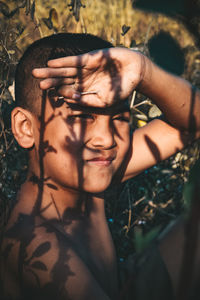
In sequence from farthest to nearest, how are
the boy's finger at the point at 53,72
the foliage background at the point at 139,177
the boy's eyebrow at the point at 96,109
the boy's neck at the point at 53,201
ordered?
the foliage background at the point at 139,177 → the boy's neck at the point at 53,201 → the boy's eyebrow at the point at 96,109 → the boy's finger at the point at 53,72

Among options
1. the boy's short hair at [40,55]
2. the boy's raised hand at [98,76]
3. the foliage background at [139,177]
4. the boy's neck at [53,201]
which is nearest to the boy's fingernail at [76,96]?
the boy's raised hand at [98,76]

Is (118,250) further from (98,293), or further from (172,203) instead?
(98,293)

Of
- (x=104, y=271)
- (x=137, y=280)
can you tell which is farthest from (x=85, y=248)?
(x=137, y=280)

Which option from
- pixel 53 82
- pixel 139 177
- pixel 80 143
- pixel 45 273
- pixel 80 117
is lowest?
pixel 139 177

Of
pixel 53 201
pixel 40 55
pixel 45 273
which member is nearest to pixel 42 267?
pixel 45 273

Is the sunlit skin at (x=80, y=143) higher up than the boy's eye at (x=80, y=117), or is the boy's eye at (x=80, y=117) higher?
the boy's eye at (x=80, y=117)

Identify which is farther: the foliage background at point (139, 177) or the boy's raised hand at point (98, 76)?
the foliage background at point (139, 177)

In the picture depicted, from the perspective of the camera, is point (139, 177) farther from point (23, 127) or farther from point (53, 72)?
point (53, 72)

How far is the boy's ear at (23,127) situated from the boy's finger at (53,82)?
50cm

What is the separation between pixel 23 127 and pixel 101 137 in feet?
1.61

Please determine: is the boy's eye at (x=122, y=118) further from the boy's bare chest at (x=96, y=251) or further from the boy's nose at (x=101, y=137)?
the boy's bare chest at (x=96, y=251)

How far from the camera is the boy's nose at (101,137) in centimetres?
169

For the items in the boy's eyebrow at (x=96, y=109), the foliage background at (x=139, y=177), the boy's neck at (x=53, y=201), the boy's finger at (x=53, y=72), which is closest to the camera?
the boy's finger at (x=53, y=72)

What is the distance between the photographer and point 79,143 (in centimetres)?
169
